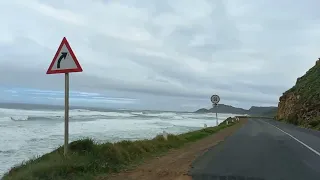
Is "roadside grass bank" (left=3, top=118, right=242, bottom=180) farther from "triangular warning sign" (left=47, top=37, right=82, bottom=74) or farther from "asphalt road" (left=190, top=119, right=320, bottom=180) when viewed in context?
"triangular warning sign" (left=47, top=37, right=82, bottom=74)

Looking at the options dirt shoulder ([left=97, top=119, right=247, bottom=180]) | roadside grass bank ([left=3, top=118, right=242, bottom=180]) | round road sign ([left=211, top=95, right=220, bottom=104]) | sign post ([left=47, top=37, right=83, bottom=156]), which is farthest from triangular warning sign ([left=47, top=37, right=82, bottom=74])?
round road sign ([left=211, top=95, right=220, bottom=104])

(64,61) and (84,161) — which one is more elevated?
(64,61)

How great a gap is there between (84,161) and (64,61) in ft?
8.80

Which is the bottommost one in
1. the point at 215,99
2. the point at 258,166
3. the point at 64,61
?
the point at 258,166

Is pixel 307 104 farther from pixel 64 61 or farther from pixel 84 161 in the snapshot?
pixel 64 61

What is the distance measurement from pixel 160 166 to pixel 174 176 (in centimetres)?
175

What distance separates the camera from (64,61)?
31.0 feet

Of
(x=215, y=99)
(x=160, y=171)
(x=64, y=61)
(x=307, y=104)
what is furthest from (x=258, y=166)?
(x=307, y=104)

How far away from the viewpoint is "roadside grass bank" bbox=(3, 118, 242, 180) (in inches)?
359

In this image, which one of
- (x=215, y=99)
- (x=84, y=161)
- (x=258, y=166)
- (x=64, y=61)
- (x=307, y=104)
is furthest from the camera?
(x=307, y=104)

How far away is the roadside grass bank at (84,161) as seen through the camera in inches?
359

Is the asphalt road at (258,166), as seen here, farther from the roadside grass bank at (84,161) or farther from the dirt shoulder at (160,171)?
the roadside grass bank at (84,161)

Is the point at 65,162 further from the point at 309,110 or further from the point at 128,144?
the point at 309,110

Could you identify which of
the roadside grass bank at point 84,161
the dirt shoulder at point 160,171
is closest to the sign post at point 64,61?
the roadside grass bank at point 84,161
